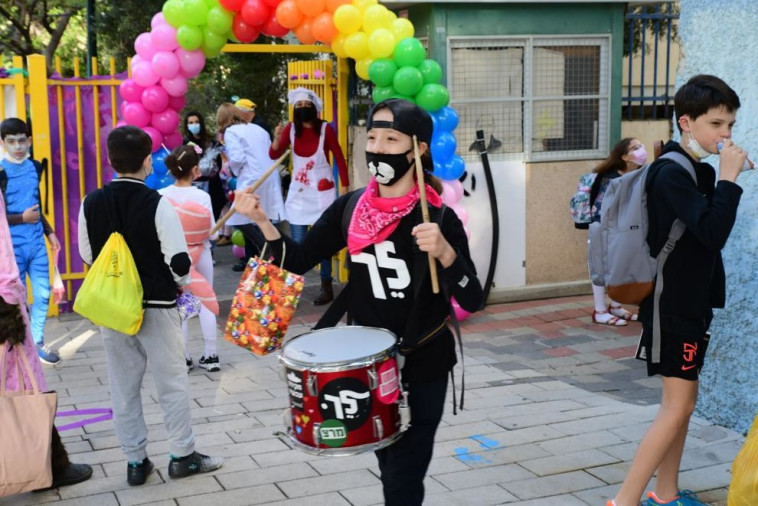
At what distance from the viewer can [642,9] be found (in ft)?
35.3

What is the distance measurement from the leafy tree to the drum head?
16037 millimetres

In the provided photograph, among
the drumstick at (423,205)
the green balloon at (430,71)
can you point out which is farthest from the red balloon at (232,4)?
the drumstick at (423,205)

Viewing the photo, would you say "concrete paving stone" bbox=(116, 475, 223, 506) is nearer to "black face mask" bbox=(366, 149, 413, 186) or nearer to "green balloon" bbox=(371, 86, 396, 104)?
"black face mask" bbox=(366, 149, 413, 186)

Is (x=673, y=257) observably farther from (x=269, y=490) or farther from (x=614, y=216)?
(x=269, y=490)

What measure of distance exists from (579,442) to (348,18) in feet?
14.5

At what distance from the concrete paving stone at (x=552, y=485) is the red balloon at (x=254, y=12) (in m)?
5.16

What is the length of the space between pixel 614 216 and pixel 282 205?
6304 millimetres

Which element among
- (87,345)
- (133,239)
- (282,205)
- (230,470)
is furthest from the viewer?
(282,205)

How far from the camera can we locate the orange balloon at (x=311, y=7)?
830 centimetres

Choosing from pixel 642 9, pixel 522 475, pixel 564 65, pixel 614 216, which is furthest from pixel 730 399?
pixel 642 9

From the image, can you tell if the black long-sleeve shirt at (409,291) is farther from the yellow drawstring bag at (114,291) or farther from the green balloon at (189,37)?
the green balloon at (189,37)

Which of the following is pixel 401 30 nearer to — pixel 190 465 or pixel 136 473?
pixel 190 465

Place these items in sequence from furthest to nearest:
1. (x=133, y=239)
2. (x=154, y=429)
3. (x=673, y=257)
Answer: (x=154, y=429), (x=133, y=239), (x=673, y=257)

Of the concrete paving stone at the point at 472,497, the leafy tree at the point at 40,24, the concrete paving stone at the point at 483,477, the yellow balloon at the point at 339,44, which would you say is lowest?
the concrete paving stone at the point at 472,497
